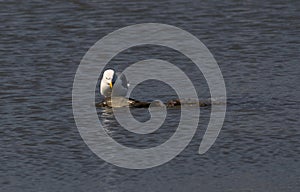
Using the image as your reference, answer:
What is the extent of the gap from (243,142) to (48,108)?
2.55 metres

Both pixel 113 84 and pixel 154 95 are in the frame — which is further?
pixel 154 95

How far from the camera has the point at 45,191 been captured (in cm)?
895

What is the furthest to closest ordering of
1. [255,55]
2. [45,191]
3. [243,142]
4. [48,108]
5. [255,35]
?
[255,35] < [255,55] < [48,108] < [243,142] < [45,191]

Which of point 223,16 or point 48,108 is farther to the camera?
point 223,16

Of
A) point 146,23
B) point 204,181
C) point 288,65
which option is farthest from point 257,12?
point 204,181

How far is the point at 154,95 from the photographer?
12.4 m

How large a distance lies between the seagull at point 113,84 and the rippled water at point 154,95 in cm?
23

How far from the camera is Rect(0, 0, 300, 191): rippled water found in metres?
9.34

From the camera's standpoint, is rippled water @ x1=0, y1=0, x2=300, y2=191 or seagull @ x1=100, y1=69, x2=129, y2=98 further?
seagull @ x1=100, y1=69, x2=129, y2=98

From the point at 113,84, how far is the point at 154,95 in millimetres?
549

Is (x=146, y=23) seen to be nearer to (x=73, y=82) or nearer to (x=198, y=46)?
(x=198, y=46)

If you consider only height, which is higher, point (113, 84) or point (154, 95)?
point (113, 84)

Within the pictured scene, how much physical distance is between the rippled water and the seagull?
0.23m

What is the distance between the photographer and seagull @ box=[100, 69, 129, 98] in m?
12.2
